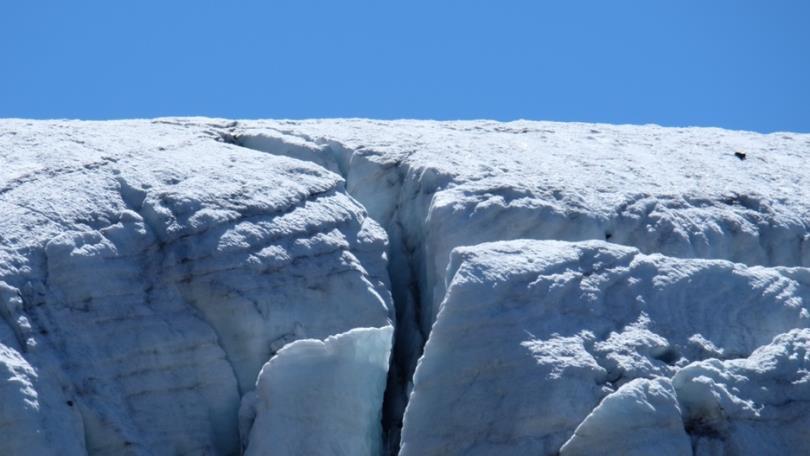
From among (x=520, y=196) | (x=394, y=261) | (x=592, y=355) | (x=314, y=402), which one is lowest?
(x=314, y=402)

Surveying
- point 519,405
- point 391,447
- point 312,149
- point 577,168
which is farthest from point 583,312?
point 312,149

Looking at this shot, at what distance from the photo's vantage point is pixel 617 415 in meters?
8.83

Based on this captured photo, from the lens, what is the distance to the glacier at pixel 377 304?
9.10 meters

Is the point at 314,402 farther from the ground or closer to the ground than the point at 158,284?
closer to the ground

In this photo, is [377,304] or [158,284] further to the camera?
[377,304]

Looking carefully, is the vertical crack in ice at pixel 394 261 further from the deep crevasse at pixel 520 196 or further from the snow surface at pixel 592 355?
the snow surface at pixel 592 355

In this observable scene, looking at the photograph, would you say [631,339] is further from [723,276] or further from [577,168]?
[577,168]

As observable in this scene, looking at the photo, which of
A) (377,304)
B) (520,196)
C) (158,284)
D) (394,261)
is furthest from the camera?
(394,261)

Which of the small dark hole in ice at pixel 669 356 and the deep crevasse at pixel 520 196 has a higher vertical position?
the deep crevasse at pixel 520 196

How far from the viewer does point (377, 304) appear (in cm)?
1043

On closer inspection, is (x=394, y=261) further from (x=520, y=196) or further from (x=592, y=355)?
(x=592, y=355)

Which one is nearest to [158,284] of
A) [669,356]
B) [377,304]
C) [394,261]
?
[377,304]

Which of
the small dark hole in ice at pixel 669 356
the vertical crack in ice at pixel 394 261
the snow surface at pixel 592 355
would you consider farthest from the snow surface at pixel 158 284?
the small dark hole in ice at pixel 669 356

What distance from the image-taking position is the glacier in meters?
9.10
